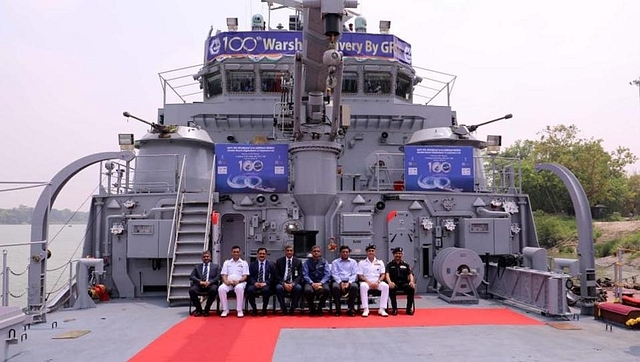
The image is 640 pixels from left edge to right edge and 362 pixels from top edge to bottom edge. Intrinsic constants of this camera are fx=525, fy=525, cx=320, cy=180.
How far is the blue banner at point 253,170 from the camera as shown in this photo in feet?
33.9

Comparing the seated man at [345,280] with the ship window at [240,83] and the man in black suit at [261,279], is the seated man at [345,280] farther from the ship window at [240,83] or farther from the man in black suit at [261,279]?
the ship window at [240,83]

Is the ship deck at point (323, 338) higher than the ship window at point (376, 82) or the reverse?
the reverse

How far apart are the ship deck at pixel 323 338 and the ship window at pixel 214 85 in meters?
7.65

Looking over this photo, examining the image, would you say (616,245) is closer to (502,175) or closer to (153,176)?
(502,175)

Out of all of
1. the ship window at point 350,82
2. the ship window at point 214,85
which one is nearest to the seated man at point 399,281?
the ship window at point 350,82

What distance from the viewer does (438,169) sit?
35.9ft

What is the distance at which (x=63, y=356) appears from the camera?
226 inches

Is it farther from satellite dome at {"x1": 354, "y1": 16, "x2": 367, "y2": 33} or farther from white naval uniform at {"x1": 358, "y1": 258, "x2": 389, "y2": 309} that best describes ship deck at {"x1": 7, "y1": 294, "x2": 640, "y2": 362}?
satellite dome at {"x1": 354, "y1": 16, "x2": 367, "y2": 33}

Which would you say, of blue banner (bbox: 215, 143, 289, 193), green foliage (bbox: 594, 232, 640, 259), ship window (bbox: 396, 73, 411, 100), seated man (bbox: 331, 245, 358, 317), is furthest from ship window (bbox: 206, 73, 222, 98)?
green foliage (bbox: 594, 232, 640, 259)

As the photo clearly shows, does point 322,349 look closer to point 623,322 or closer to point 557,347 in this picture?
point 557,347

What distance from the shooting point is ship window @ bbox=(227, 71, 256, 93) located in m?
14.1

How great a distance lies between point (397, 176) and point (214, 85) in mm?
5872

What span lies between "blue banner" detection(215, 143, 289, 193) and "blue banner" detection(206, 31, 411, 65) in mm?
4421

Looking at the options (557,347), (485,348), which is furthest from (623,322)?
(485,348)
